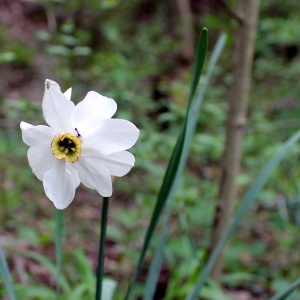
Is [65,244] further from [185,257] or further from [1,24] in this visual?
[1,24]

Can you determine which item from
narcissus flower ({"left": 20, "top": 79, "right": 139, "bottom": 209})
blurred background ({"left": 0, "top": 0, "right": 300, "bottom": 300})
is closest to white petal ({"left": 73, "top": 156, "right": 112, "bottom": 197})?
narcissus flower ({"left": 20, "top": 79, "right": 139, "bottom": 209})

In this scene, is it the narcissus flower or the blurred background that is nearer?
the narcissus flower

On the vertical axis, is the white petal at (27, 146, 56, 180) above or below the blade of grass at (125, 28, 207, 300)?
below

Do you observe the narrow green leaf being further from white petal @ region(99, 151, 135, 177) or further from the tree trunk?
the tree trunk

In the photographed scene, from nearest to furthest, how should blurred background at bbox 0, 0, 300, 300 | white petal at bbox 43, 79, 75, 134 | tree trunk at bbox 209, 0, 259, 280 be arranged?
white petal at bbox 43, 79, 75, 134 → tree trunk at bbox 209, 0, 259, 280 → blurred background at bbox 0, 0, 300, 300

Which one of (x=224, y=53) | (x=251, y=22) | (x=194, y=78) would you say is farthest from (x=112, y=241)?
(x=224, y=53)

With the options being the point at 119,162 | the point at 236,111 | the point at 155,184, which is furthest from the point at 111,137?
the point at 155,184

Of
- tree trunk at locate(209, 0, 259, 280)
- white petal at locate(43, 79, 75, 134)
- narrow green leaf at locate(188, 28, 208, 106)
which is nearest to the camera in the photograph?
white petal at locate(43, 79, 75, 134)
